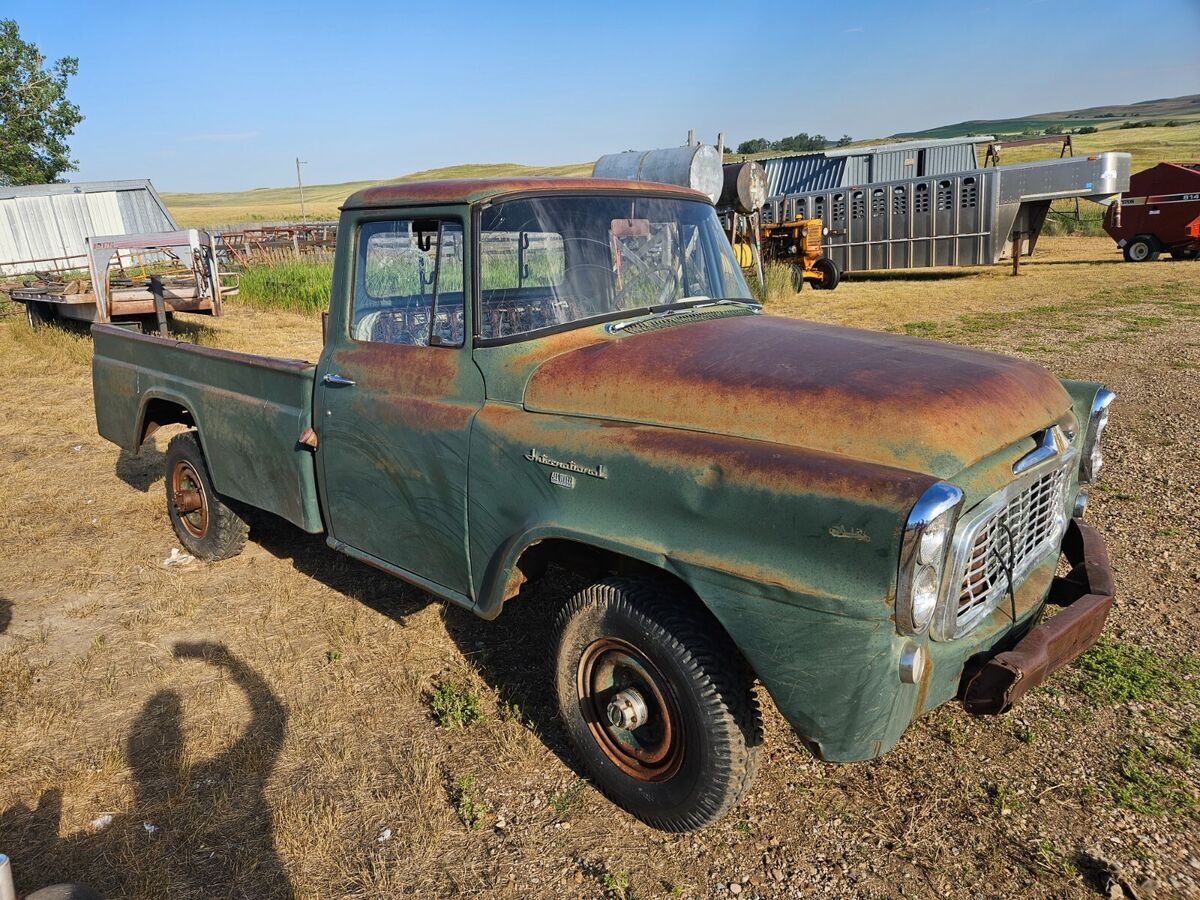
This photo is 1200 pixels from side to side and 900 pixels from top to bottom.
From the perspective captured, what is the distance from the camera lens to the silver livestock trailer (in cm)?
1875

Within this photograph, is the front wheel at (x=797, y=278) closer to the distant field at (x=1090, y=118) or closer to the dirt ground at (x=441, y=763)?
the dirt ground at (x=441, y=763)

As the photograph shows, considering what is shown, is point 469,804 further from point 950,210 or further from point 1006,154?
point 1006,154

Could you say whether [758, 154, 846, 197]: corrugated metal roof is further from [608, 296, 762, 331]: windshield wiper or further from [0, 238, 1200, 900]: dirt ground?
[608, 296, 762, 331]: windshield wiper

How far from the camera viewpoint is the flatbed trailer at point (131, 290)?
35.0 feet

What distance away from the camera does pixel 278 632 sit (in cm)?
405

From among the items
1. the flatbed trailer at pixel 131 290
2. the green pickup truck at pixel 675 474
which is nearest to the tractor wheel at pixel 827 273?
the flatbed trailer at pixel 131 290

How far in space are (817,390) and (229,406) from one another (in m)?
2.98

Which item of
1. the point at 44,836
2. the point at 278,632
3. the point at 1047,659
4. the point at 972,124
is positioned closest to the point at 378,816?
the point at 44,836

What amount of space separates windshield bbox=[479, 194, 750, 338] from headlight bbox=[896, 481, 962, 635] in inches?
59.4

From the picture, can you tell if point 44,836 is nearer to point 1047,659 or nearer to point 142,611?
point 142,611

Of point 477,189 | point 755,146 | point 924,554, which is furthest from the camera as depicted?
point 755,146

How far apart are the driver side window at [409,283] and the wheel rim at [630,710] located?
49.7 inches

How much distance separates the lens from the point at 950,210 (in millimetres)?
19328

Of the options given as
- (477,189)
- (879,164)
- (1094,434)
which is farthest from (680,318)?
(879,164)
